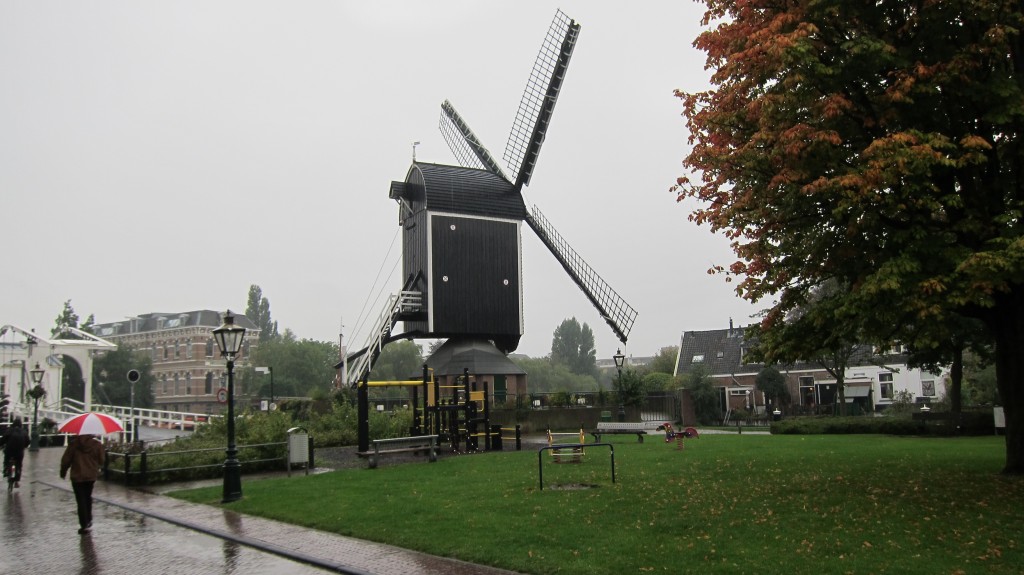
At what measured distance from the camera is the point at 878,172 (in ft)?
33.3

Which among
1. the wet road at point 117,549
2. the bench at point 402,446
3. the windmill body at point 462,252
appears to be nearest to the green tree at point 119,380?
the windmill body at point 462,252

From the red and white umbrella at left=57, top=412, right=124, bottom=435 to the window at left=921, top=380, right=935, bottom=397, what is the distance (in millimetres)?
49597

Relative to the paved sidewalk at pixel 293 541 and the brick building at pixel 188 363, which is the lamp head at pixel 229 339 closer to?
the paved sidewalk at pixel 293 541

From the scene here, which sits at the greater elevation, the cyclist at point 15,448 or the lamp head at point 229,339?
the lamp head at point 229,339

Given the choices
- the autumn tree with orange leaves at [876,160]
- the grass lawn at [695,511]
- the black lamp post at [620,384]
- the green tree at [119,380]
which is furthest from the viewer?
the green tree at [119,380]

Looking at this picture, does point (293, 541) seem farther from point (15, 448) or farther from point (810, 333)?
point (15, 448)

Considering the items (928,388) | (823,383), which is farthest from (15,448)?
(928,388)

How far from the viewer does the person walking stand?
1260cm

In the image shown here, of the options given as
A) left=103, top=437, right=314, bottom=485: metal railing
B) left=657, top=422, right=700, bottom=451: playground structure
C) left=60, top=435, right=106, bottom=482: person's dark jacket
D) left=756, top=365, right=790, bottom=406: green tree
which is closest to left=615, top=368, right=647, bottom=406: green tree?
left=657, top=422, right=700, bottom=451: playground structure

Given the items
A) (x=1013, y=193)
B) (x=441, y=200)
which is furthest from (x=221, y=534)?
(x=441, y=200)

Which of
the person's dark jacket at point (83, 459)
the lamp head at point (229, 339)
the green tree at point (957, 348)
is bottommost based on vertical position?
the person's dark jacket at point (83, 459)

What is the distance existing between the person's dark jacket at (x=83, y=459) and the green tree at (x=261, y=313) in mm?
95007

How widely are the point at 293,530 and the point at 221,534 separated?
109 cm

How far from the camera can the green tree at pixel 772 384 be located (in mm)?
49156
